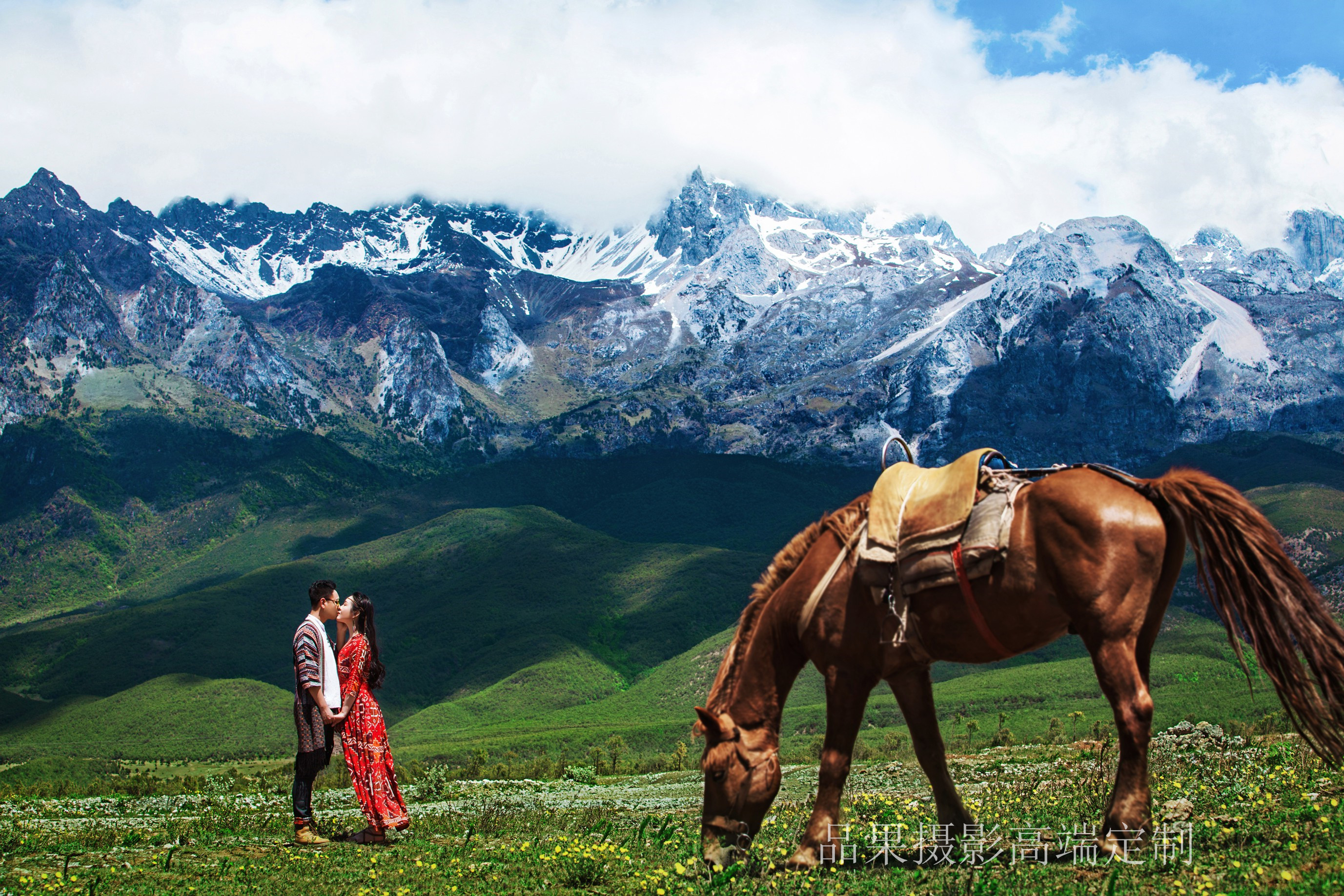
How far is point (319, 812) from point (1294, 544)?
123m

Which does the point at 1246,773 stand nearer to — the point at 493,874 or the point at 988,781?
the point at 988,781

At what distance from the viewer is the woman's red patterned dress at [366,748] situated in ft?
38.4

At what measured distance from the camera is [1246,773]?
37.8 ft

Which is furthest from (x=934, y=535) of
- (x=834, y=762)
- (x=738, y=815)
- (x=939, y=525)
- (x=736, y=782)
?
(x=738, y=815)

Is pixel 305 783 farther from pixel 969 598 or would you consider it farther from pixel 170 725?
pixel 170 725

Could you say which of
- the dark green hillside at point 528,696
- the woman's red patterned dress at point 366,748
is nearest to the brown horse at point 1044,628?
the woman's red patterned dress at point 366,748

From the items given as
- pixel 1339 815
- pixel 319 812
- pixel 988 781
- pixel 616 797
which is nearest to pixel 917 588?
pixel 1339 815

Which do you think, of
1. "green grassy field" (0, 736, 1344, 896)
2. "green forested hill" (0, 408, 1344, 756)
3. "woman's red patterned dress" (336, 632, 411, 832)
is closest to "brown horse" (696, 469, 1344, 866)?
"green grassy field" (0, 736, 1344, 896)

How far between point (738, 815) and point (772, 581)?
2.14 m

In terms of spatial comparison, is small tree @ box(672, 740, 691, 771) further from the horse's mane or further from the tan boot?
the horse's mane

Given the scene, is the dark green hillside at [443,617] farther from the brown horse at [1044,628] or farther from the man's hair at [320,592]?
the brown horse at [1044,628]

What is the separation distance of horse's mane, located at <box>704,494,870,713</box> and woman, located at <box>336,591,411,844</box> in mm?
5144

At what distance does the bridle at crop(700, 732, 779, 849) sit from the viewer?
838 cm

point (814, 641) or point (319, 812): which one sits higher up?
point (814, 641)
